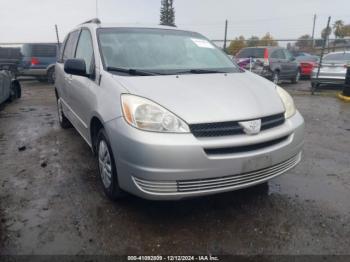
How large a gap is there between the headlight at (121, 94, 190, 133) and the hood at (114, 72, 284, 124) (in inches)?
1.9

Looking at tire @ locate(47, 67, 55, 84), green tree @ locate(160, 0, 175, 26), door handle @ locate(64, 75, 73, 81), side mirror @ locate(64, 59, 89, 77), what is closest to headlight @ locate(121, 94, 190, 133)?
side mirror @ locate(64, 59, 89, 77)

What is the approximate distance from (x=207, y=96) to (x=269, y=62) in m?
9.88

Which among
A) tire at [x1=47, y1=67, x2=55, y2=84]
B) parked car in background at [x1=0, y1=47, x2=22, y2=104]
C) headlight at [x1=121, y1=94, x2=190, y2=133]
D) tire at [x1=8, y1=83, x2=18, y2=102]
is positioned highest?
headlight at [x1=121, y1=94, x2=190, y2=133]

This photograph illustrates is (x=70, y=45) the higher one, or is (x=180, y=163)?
(x=70, y=45)

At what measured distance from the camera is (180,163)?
2.45 meters

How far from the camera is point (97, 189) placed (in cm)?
350

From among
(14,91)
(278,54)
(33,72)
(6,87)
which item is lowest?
(33,72)

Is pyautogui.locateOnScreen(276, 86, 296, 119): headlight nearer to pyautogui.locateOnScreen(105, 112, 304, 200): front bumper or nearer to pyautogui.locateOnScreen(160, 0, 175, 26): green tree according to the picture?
pyautogui.locateOnScreen(105, 112, 304, 200): front bumper

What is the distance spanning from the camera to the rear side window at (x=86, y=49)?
367 cm

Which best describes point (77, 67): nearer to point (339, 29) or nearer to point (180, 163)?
point (180, 163)

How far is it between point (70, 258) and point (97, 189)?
1154 millimetres

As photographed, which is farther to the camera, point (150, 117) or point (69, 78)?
point (69, 78)

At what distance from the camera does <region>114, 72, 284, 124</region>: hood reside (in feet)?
8.56

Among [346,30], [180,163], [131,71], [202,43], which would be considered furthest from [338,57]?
[346,30]
